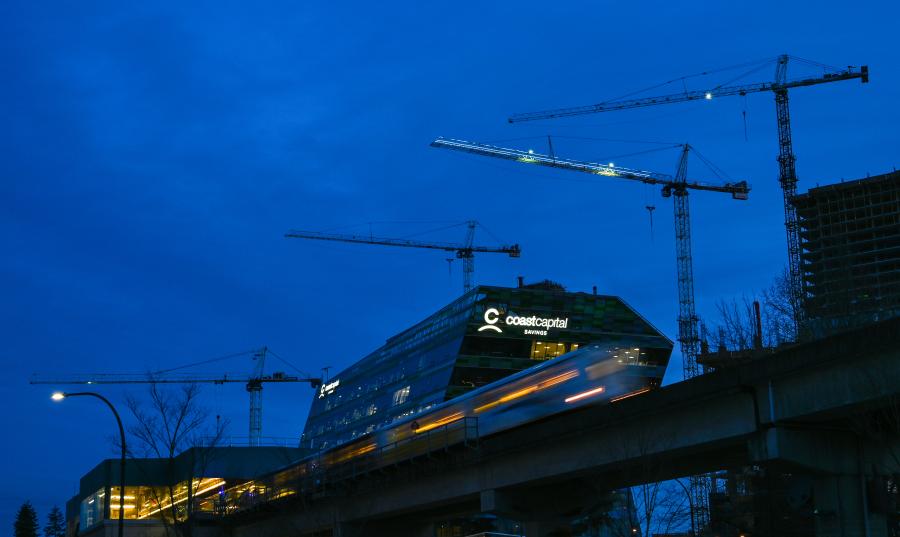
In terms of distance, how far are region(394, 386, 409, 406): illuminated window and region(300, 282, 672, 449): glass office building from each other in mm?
179

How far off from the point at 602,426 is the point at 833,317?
91.3ft

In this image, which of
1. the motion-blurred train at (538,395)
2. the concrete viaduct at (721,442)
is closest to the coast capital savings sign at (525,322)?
the motion-blurred train at (538,395)

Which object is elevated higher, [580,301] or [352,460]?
[580,301]

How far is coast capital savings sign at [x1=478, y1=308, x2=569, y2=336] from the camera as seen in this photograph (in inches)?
6260

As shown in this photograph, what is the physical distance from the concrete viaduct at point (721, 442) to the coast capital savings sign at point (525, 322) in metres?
104

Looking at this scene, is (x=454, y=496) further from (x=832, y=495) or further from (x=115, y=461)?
(x=115, y=461)

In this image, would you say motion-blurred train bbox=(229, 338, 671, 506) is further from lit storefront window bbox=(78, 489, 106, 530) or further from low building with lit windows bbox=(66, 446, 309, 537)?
lit storefront window bbox=(78, 489, 106, 530)

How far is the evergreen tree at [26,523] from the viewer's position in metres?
182

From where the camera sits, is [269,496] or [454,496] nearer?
[454,496]

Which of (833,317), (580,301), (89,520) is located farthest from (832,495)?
(580,301)

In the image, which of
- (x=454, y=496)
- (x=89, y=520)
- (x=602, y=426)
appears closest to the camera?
(x=602, y=426)

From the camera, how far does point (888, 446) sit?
3206 centimetres

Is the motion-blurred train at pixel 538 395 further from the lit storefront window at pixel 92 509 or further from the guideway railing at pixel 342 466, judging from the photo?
the lit storefront window at pixel 92 509

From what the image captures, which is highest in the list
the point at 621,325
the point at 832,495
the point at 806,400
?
the point at 621,325
